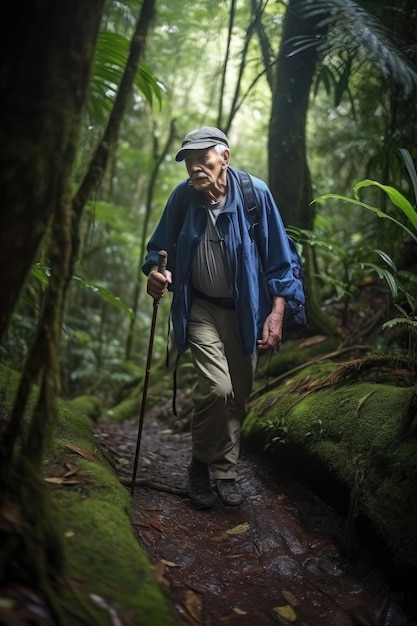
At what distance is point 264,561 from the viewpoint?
271 centimetres

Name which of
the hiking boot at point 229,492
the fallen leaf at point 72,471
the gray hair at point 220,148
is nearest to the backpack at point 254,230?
the gray hair at point 220,148

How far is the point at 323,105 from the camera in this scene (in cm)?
903

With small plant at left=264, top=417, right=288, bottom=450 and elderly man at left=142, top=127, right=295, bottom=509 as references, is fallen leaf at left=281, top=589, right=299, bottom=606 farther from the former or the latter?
small plant at left=264, top=417, right=288, bottom=450

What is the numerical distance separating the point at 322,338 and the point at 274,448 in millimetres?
1621

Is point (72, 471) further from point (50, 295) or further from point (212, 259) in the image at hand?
point (212, 259)

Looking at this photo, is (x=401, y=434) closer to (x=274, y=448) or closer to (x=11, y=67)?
(x=274, y=448)

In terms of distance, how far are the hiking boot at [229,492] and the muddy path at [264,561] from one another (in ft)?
0.19

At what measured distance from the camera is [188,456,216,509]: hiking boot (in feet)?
11.0

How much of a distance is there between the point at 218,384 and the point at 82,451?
991mm

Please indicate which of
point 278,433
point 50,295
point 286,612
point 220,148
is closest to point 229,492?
point 278,433

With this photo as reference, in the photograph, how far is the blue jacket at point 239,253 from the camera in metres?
3.35

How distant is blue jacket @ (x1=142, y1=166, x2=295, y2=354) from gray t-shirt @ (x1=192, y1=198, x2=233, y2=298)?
0.04m

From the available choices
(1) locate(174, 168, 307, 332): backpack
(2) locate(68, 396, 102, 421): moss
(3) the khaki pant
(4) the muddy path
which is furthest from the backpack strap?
(2) locate(68, 396, 102, 421): moss

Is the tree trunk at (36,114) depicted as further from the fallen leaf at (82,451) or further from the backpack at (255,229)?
the backpack at (255,229)
